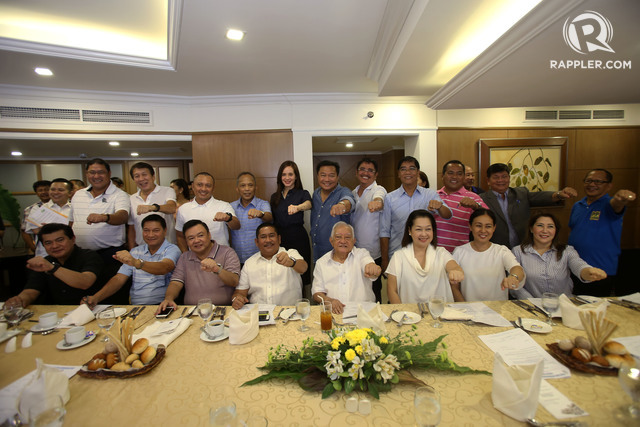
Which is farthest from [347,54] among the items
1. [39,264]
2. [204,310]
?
[39,264]

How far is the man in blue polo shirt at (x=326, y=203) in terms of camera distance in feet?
9.80

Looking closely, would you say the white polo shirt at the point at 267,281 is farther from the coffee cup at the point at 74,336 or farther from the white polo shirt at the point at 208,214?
the coffee cup at the point at 74,336

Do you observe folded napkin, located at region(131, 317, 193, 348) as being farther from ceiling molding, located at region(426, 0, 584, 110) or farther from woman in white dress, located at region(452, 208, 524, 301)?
ceiling molding, located at region(426, 0, 584, 110)

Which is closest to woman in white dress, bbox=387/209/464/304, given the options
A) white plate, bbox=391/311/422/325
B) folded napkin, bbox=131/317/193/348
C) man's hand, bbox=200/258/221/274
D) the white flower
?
white plate, bbox=391/311/422/325

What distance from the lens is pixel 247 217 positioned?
304 cm

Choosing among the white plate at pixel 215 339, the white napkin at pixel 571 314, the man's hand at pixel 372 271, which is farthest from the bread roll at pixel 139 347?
the white napkin at pixel 571 314

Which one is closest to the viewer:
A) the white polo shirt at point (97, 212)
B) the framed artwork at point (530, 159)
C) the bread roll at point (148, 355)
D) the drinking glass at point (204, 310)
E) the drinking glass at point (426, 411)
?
the drinking glass at point (426, 411)

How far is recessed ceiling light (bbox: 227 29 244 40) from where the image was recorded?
2.41 meters

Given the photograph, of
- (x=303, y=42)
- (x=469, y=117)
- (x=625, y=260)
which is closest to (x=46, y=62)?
(x=303, y=42)

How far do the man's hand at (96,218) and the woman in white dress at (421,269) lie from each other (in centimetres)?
269

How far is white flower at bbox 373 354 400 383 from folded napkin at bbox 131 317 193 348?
3.62ft

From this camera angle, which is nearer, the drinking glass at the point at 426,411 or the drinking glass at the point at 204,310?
the drinking glass at the point at 426,411

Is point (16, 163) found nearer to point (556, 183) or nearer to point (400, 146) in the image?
point (400, 146)

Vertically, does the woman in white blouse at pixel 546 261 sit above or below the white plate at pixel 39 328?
above
